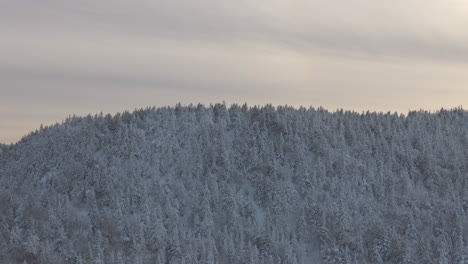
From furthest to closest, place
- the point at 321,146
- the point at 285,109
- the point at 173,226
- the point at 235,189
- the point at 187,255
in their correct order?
the point at 285,109 → the point at 321,146 → the point at 235,189 → the point at 173,226 → the point at 187,255

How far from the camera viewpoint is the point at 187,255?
135m

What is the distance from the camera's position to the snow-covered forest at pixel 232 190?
14038 centimetres

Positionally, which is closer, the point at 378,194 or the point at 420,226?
the point at 420,226

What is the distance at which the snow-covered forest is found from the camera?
14038 centimetres

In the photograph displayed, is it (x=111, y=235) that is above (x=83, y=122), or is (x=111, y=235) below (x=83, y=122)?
below

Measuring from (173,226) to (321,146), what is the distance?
43.4 metres

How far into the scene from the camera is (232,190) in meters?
158

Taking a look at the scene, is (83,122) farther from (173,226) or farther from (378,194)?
(378,194)

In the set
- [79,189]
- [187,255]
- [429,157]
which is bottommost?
[187,255]

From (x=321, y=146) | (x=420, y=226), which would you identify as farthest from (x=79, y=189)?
(x=420, y=226)

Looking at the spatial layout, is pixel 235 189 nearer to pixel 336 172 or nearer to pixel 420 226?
pixel 336 172

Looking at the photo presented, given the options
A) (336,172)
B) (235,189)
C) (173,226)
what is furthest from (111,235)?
(336,172)

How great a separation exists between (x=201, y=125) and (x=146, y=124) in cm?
1293

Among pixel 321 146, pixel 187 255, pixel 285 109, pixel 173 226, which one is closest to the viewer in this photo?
pixel 187 255
